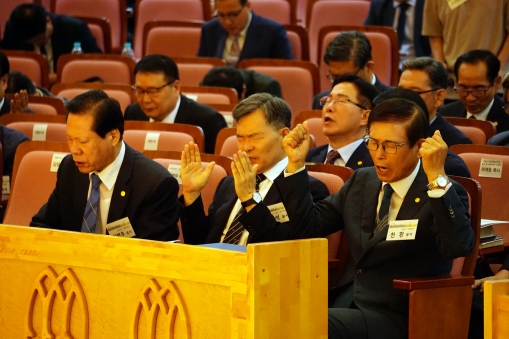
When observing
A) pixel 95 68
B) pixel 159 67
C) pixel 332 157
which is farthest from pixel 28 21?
pixel 332 157

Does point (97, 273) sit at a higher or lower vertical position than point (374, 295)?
higher

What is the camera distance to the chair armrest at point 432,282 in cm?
276

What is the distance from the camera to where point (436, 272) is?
117 inches

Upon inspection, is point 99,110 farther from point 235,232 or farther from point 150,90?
point 150,90

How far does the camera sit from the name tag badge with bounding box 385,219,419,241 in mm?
2920

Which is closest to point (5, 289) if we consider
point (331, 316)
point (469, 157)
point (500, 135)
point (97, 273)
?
point (97, 273)

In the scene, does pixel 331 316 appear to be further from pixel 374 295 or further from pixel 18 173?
pixel 18 173

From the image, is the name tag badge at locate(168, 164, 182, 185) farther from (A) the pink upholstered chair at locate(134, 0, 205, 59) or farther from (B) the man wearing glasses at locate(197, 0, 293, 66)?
(A) the pink upholstered chair at locate(134, 0, 205, 59)

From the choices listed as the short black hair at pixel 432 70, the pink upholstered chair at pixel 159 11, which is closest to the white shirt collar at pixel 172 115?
the short black hair at pixel 432 70

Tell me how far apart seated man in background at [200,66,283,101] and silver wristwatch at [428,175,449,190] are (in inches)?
111

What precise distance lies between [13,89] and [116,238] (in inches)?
Result: 129

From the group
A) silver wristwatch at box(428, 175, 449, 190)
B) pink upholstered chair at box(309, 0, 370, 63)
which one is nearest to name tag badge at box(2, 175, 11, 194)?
silver wristwatch at box(428, 175, 449, 190)

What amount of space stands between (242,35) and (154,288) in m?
4.31

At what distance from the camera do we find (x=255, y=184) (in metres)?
3.21
